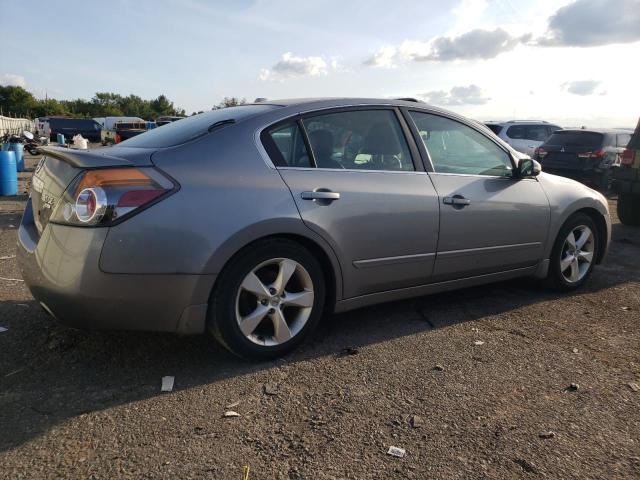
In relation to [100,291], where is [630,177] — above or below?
above

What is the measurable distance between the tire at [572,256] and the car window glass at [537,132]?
38.1 ft

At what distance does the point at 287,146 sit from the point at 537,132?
14.2 m

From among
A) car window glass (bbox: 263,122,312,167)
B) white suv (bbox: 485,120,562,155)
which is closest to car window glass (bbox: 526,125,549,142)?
white suv (bbox: 485,120,562,155)

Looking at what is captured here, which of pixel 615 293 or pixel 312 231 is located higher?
pixel 312 231

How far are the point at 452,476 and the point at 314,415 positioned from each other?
0.74m

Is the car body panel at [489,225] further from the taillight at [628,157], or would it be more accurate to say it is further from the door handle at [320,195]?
the taillight at [628,157]

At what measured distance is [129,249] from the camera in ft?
9.30

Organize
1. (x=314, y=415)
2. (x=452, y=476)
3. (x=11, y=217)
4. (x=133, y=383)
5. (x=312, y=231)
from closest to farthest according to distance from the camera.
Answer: (x=452, y=476), (x=314, y=415), (x=133, y=383), (x=312, y=231), (x=11, y=217)


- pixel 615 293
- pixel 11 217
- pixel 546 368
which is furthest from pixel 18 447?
pixel 11 217

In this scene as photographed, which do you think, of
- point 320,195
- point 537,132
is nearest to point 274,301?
point 320,195

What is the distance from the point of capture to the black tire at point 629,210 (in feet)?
28.1

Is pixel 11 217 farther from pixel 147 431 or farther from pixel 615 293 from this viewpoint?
pixel 615 293

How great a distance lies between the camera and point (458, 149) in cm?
425

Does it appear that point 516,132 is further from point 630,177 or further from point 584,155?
→ point 630,177
